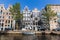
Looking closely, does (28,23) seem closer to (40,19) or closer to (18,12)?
(40,19)

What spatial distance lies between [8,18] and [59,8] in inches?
841

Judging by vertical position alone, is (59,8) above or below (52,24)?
above

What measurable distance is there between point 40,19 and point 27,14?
6217mm

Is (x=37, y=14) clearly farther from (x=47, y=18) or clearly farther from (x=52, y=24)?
(x=47, y=18)

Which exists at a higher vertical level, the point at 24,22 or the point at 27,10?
the point at 27,10

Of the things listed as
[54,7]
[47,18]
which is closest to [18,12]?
[47,18]

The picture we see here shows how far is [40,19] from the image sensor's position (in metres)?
77.2

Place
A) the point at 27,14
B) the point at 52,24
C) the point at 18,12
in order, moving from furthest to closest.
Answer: the point at 27,14 → the point at 52,24 → the point at 18,12

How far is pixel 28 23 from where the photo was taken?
7812cm

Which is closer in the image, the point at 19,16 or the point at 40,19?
the point at 19,16

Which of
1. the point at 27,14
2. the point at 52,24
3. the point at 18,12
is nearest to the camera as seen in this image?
the point at 18,12

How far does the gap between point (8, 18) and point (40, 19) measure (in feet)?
43.3

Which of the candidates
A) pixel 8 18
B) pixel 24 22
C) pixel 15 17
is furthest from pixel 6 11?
pixel 15 17

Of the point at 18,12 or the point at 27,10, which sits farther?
the point at 27,10
